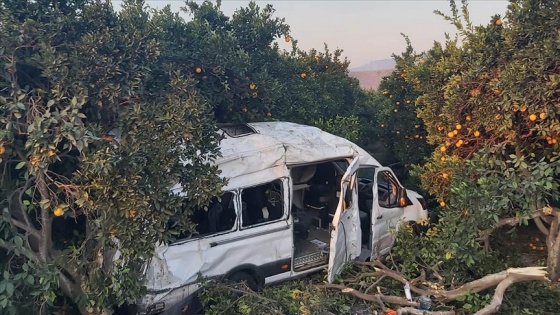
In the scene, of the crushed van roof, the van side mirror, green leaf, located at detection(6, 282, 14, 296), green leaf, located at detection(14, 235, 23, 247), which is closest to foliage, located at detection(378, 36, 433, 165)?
the van side mirror

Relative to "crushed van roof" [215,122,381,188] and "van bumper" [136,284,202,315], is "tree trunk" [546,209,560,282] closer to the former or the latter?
"crushed van roof" [215,122,381,188]

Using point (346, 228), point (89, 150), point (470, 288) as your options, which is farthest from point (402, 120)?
point (89, 150)

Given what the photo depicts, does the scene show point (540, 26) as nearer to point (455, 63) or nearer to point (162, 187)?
point (455, 63)

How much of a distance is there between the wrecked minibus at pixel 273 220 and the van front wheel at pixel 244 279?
1 centimetres

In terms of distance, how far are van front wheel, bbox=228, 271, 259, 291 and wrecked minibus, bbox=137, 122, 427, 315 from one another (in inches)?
0.5

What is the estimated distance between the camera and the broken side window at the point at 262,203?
19.8 ft

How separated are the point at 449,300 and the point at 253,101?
395cm

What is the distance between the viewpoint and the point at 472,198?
533cm

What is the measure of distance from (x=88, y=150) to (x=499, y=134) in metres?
4.91

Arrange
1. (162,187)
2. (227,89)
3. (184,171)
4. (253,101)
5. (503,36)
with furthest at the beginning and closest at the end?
(253,101)
(227,89)
(503,36)
(184,171)
(162,187)

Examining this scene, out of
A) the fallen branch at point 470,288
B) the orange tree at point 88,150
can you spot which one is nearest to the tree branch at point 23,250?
the orange tree at point 88,150

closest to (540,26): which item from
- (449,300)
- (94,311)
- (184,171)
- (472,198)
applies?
(472,198)

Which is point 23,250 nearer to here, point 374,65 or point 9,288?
point 9,288

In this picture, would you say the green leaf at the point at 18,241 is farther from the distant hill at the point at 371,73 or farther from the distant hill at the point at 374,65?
the distant hill at the point at 374,65
